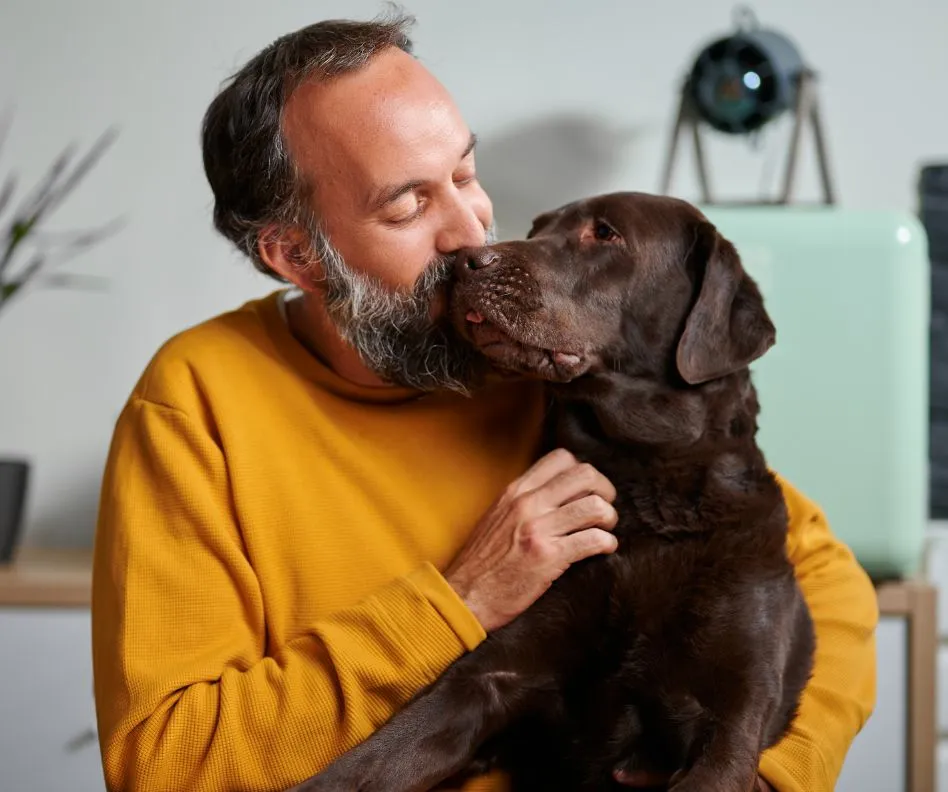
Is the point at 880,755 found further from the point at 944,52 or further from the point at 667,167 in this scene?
the point at 944,52

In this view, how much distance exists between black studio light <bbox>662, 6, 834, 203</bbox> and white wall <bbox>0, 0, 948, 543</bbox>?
34 centimetres

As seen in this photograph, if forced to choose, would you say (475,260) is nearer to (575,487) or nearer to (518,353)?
(518,353)

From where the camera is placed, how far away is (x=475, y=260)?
57.6 inches


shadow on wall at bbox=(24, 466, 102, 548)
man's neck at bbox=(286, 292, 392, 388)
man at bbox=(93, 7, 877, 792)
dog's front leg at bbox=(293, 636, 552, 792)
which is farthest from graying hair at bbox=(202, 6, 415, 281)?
shadow on wall at bbox=(24, 466, 102, 548)

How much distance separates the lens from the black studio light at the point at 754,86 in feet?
8.63

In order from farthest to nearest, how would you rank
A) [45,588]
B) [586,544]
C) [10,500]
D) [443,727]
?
[10,500] → [45,588] → [586,544] → [443,727]

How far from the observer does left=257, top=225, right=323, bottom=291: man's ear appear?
5.71 ft

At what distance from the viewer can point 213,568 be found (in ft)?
4.90

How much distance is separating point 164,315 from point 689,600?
6.82 ft

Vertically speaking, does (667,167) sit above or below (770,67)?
below

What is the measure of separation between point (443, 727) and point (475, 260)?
578 mm

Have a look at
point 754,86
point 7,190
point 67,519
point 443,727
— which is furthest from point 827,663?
point 7,190

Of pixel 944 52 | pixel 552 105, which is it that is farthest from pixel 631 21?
pixel 944 52

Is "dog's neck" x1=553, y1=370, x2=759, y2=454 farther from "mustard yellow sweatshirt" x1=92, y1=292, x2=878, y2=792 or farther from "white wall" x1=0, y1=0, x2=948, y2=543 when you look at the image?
"white wall" x1=0, y1=0, x2=948, y2=543
